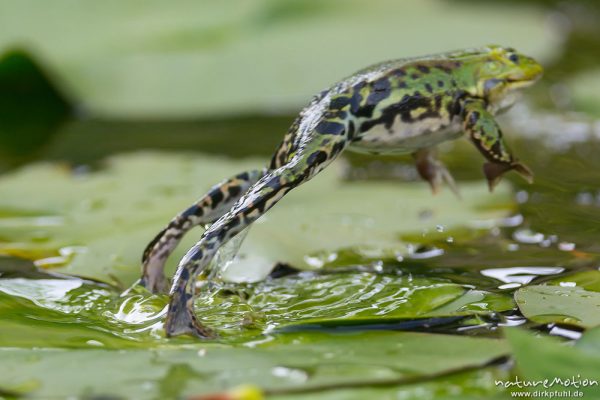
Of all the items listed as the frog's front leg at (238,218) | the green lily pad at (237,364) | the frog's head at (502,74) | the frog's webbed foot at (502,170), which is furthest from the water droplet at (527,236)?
the green lily pad at (237,364)

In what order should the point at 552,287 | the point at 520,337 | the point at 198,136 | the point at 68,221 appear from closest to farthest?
the point at 520,337, the point at 552,287, the point at 68,221, the point at 198,136

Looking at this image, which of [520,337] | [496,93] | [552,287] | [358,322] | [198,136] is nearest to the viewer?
[520,337]

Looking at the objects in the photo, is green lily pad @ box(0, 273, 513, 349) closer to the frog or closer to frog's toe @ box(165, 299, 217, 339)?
frog's toe @ box(165, 299, 217, 339)

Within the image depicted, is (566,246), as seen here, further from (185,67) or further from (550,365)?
(185,67)

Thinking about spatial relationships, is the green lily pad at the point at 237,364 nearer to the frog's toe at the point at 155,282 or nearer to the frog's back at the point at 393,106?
A: the frog's toe at the point at 155,282

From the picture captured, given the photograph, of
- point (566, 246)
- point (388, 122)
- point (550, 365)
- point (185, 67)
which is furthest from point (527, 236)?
point (185, 67)

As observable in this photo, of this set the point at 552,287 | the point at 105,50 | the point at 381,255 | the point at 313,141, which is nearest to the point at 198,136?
the point at 105,50

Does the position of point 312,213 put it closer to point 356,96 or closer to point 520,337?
point 356,96
